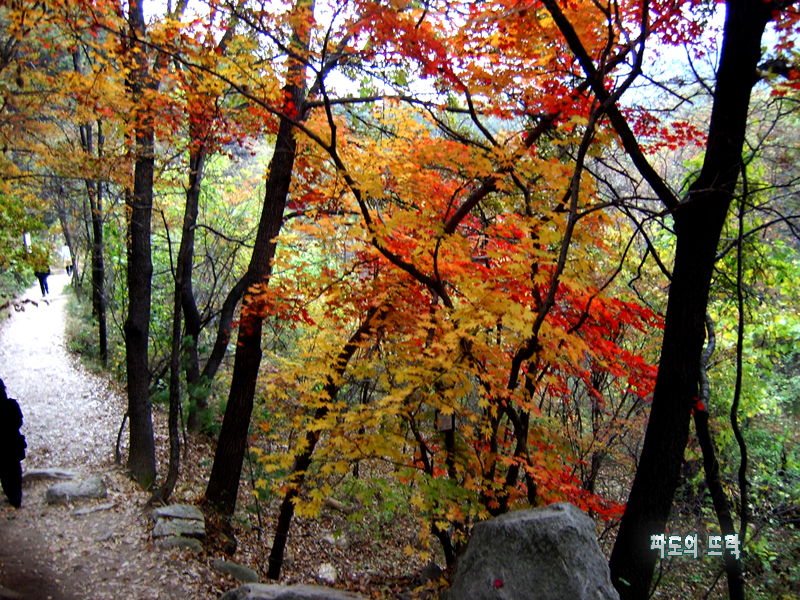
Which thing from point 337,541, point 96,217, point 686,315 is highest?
point 96,217

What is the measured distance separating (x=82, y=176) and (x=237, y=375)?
3.90 metres

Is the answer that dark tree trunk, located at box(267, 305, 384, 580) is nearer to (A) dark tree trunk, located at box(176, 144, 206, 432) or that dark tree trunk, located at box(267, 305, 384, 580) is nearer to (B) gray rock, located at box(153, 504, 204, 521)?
(B) gray rock, located at box(153, 504, 204, 521)

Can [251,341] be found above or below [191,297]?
below

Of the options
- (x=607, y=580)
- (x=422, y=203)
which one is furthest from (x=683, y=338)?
(x=422, y=203)

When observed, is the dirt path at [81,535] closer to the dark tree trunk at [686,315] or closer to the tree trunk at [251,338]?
the tree trunk at [251,338]

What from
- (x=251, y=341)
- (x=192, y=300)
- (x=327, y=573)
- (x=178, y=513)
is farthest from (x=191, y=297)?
(x=327, y=573)

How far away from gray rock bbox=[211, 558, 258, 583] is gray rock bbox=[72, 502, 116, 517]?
172cm

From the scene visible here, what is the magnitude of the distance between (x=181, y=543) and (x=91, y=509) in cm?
145

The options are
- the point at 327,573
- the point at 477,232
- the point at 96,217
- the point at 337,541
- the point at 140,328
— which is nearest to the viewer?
the point at 477,232

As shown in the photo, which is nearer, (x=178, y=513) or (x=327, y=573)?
(x=178, y=513)

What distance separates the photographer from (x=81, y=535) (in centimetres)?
546

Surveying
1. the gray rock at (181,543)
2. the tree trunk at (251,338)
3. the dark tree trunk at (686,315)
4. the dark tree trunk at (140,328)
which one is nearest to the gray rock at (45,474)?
the dark tree trunk at (140,328)

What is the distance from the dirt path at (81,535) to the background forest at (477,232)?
2.58 ft

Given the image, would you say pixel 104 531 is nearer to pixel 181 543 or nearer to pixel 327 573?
pixel 181 543
